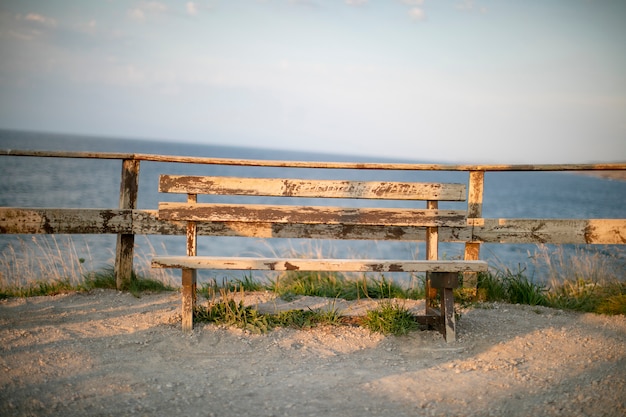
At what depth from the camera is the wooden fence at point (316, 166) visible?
476 cm

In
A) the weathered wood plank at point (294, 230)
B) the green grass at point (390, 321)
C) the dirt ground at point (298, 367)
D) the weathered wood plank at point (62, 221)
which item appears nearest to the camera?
the dirt ground at point (298, 367)

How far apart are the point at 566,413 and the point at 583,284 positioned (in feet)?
11.2

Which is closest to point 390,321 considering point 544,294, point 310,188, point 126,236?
point 310,188

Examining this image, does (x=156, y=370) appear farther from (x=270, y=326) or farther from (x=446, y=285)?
(x=446, y=285)

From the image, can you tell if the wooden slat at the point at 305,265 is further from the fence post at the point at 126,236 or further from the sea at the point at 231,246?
the fence post at the point at 126,236

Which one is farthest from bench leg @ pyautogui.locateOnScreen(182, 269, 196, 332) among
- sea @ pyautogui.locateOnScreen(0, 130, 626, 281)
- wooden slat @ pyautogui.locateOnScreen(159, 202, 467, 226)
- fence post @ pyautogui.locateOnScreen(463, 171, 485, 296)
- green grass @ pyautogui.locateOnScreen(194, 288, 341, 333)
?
fence post @ pyautogui.locateOnScreen(463, 171, 485, 296)

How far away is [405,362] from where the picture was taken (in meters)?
3.54

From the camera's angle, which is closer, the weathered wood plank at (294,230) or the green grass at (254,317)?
the green grass at (254,317)

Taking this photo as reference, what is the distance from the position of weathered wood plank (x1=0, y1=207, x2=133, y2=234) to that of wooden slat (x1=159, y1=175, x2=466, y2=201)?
107cm

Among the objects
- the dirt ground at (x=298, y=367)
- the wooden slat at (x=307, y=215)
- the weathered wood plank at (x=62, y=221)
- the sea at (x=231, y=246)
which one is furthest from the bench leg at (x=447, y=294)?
the weathered wood plank at (x=62, y=221)

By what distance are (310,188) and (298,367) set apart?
1.39 metres

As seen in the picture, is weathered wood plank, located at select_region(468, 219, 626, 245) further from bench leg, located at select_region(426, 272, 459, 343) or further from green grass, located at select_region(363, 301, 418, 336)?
green grass, located at select_region(363, 301, 418, 336)

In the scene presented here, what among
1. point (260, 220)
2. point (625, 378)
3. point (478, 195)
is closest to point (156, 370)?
point (260, 220)

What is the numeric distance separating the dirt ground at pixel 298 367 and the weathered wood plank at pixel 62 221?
67 cm
